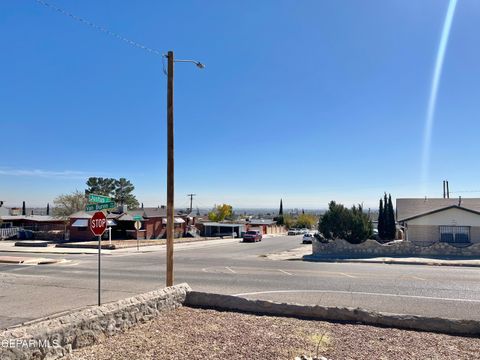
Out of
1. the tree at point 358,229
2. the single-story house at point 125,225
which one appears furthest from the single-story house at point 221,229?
the tree at point 358,229

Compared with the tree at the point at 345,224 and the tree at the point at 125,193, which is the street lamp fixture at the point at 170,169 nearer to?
the tree at the point at 345,224

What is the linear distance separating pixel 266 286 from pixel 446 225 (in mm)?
20436

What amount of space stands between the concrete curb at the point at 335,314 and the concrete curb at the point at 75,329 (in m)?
1.10

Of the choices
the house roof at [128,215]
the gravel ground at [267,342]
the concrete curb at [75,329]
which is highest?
the house roof at [128,215]

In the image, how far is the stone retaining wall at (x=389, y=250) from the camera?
85.2ft

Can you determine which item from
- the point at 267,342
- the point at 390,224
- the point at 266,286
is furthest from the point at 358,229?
the point at 267,342

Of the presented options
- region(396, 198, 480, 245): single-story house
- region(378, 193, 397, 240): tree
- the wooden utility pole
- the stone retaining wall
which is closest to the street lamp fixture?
the wooden utility pole

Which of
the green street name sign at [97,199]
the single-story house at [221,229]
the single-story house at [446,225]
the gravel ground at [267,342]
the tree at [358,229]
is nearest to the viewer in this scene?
the gravel ground at [267,342]

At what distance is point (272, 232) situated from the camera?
84.2 m

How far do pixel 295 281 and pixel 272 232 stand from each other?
6904cm

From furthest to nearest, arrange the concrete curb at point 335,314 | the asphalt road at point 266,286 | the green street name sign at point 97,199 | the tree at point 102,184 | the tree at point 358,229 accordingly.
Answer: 1. the tree at point 102,184
2. the tree at point 358,229
3. the asphalt road at point 266,286
4. the green street name sign at point 97,199
5. the concrete curb at point 335,314

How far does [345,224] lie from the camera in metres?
30.0

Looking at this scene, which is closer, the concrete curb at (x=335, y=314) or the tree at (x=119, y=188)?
the concrete curb at (x=335, y=314)

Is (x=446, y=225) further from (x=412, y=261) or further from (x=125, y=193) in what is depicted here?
(x=125, y=193)
